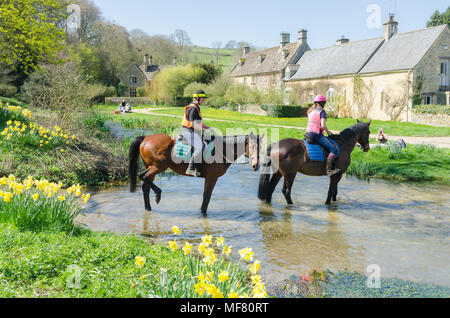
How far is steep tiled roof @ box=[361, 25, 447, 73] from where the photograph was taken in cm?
3400

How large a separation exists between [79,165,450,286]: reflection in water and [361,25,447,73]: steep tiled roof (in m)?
27.4

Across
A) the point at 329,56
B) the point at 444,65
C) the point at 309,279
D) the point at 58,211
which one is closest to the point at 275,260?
the point at 309,279

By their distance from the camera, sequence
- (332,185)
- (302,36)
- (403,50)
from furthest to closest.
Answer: (302,36) → (403,50) → (332,185)

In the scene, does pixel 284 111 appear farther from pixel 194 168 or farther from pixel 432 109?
pixel 194 168

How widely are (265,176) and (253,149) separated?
1491 mm

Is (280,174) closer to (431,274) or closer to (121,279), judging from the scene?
(431,274)

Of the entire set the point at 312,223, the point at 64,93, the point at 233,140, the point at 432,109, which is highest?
the point at 432,109

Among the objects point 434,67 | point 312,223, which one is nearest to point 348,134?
point 312,223

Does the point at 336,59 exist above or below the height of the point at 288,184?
above

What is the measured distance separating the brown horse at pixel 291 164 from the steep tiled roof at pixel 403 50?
28.5 metres

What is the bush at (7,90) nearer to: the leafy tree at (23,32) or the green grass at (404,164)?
the leafy tree at (23,32)

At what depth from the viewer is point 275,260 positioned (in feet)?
19.3

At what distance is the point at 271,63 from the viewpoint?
5575 centimetres
